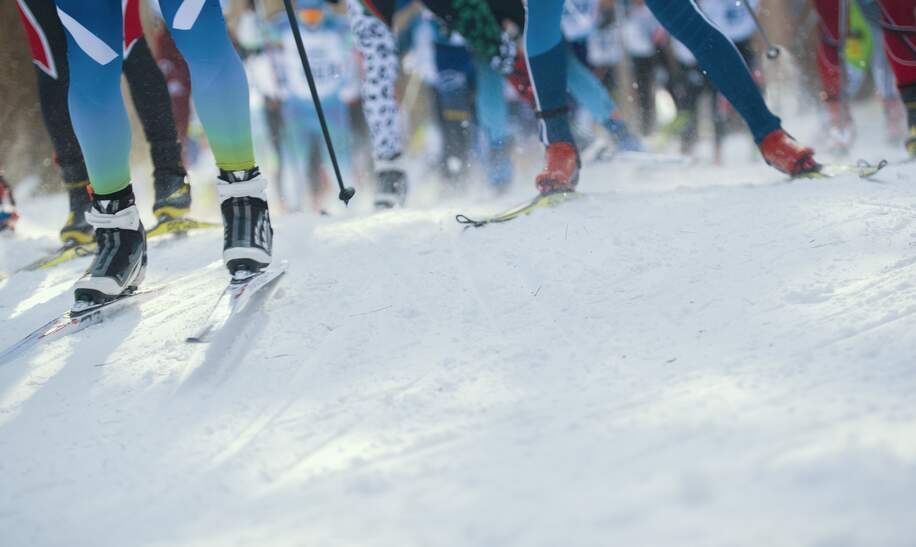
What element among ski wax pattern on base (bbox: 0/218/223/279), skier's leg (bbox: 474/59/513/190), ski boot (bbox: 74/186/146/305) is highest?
ski boot (bbox: 74/186/146/305)

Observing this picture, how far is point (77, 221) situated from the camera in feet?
10.7

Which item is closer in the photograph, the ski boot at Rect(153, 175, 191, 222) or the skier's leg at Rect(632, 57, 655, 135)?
the ski boot at Rect(153, 175, 191, 222)

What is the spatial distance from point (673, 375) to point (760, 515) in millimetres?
486

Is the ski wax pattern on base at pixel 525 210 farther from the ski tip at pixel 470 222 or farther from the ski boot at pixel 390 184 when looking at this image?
the ski boot at pixel 390 184

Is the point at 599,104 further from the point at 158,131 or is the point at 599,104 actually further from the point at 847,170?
the point at 158,131

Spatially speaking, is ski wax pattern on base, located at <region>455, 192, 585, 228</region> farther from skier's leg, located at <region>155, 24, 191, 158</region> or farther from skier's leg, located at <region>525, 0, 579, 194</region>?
skier's leg, located at <region>155, 24, 191, 158</region>

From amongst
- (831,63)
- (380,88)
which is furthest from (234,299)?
(831,63)

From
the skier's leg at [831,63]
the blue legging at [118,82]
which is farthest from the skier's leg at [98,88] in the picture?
the skier's leg at [831,63]

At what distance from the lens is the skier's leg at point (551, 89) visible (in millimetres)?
3043

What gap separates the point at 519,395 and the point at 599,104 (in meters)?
3.85

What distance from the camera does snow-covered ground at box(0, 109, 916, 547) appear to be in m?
1.02

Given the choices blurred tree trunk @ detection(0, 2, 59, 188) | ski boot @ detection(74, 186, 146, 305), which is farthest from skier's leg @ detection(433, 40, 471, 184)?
blurred tree trunk @ detection(0, 2, 59, 188)

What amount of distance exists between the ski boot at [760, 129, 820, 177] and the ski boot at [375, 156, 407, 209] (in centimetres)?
174

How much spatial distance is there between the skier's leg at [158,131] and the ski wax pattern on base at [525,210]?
1.35 metres
